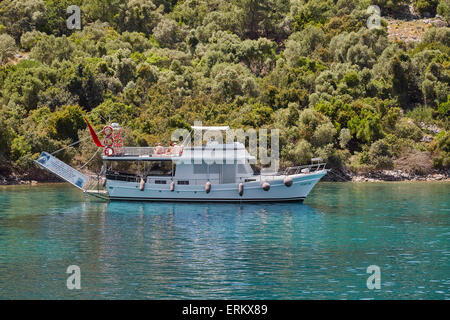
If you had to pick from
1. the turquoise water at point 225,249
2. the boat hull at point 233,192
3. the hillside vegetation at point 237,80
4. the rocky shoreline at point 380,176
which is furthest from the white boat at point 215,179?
the rocky shoreline at point 380,176

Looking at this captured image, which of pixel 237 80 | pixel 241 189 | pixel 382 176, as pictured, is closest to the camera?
pixel 241 189

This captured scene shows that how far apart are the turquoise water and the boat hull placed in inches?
44.6

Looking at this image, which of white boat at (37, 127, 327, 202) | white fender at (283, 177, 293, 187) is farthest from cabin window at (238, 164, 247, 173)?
white fender at (283, 177, 293, 187)

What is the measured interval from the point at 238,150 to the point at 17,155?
1421 inches

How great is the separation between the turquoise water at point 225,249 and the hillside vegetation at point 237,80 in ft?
90.7

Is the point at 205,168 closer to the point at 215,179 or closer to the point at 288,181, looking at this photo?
the point at 215,179

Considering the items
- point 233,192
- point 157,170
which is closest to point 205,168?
point 233,192

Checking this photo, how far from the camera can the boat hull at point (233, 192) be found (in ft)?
199

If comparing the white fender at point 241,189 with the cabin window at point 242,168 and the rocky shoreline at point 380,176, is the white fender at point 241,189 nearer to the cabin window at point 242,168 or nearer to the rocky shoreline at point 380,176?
the cabin window at point 242,168

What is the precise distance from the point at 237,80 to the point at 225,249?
68.2 metres

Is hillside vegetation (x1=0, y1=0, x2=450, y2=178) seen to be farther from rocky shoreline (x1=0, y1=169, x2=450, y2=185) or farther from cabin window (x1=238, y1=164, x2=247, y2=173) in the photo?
cabin window (x1=238, y1=164, x2=247, y2=173)

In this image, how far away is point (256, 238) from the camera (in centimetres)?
4472

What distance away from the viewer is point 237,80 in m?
107

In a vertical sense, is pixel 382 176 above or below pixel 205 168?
below
